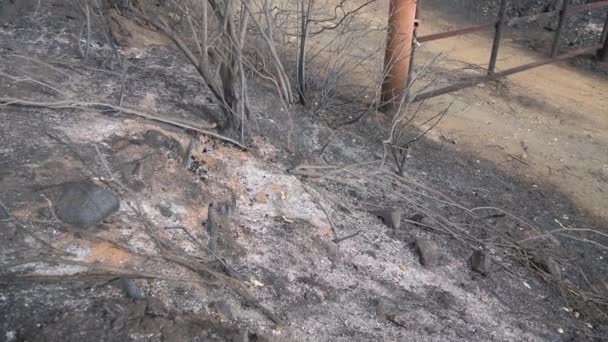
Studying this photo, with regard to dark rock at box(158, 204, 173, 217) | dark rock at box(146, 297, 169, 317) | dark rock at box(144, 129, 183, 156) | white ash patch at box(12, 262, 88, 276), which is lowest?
dark rock at box(146, 297, 169, 317)

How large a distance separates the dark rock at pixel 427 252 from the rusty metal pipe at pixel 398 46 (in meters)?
1.42

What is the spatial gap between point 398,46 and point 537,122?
5.73 feet

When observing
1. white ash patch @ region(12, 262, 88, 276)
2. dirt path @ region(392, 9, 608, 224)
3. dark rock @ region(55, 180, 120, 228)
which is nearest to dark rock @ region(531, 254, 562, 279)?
dirt path @ region(392, 9, 608, 224)

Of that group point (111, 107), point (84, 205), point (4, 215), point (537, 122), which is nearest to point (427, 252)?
point (84, 205)

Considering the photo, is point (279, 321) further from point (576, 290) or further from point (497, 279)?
point (576, 290)

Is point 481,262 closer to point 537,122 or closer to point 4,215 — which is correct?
point 4,215

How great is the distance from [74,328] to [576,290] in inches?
108

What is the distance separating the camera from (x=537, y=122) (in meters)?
5.73

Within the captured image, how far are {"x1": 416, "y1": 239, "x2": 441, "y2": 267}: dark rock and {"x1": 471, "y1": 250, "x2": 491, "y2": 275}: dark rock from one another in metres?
0.23

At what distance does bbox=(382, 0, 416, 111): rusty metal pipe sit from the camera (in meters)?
4.73

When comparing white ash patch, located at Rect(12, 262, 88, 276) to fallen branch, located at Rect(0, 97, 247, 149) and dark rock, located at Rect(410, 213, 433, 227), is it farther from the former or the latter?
dark rock, located at Rect(410, 213, 433, 227)

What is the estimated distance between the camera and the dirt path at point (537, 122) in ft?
16.3

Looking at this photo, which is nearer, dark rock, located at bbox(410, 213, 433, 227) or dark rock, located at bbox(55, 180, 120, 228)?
dark rock, located at bbox(55, 180, 120, 228)

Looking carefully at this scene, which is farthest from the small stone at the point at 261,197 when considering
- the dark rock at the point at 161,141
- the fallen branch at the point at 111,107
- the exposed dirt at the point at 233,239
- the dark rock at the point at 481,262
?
the dark rock at the point at 481,262
